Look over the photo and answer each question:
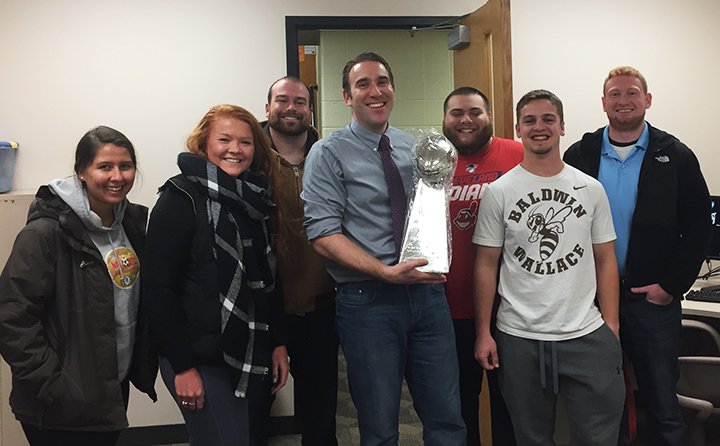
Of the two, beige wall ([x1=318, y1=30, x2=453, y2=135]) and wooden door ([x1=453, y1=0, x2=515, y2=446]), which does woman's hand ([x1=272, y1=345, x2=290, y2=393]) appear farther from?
beige wall ([x1=318, y1=30, x2=453, y2=135])

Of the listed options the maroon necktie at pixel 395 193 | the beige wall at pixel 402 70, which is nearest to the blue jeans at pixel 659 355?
the maroon necktie at pixel 395 193

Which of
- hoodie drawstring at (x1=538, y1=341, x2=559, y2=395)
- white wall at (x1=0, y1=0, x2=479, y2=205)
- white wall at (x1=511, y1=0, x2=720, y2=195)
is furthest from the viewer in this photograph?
white wall at (x1=511, y1=0, x2=720, y2=195)

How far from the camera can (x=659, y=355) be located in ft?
6.96

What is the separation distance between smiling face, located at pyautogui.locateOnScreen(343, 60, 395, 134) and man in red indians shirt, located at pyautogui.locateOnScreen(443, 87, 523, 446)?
1.54 feet

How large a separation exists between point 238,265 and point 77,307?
496 mm

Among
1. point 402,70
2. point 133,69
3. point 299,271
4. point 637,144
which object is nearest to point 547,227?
point 637,144

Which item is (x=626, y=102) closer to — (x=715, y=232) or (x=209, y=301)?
(x=715, y=232)

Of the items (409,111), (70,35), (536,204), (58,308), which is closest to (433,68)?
(409,111)

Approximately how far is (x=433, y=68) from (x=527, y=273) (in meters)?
2.96

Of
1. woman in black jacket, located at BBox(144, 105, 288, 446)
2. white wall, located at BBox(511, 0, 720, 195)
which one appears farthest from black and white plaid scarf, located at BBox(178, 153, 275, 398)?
white wall, located at BBox(511, 0, 720, 195)

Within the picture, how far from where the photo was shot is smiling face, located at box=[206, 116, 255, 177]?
5.57 ft

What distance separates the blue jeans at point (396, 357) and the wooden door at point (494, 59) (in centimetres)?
113

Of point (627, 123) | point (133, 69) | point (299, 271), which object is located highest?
point (133, 69)

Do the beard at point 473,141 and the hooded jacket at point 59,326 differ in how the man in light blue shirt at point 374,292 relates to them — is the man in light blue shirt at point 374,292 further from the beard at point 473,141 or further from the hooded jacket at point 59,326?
the hooded jacket at point 59,326
